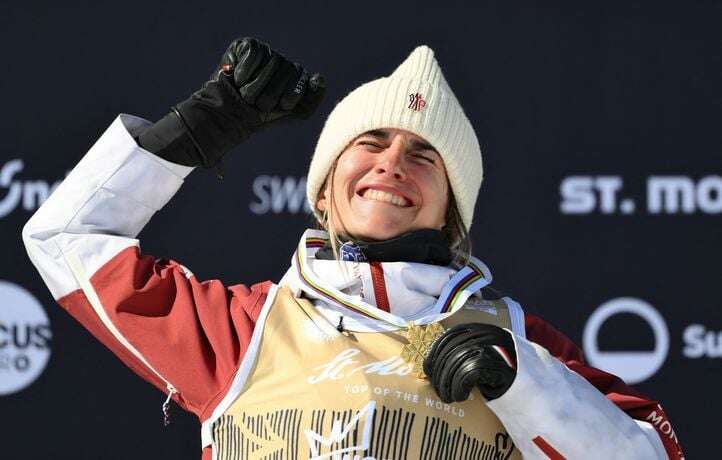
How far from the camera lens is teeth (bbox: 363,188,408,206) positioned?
183 cm

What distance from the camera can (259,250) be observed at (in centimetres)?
270

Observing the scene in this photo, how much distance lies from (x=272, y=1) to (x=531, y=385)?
141 centimetres

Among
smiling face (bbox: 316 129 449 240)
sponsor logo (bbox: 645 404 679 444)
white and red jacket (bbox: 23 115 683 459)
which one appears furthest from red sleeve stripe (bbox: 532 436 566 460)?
smiling face (bbox: 316 129 449 240)

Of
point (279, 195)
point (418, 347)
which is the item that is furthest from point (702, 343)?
point (418, 347)

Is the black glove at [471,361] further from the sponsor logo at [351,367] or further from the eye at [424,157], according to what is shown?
the eye at [424,157]

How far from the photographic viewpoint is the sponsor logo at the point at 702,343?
2.68 metres

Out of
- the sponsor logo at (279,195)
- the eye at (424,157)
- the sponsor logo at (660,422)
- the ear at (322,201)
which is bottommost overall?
the sponsor logo at (660,422)

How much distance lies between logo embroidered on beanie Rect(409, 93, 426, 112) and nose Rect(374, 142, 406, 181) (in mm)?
61

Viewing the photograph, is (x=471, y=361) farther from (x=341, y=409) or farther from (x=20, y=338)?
(x=20, y=338)

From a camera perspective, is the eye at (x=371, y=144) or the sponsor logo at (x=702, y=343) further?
the sponsor logo at (x=702, y=343)

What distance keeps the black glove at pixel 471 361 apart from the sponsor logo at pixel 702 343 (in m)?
1.17

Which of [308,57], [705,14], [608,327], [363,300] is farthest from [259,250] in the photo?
[705,14]

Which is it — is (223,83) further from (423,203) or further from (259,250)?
(259,250)

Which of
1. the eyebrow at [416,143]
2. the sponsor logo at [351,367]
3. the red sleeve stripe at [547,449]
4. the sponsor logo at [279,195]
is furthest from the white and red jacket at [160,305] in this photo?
the sponsor logo at [279,195]
